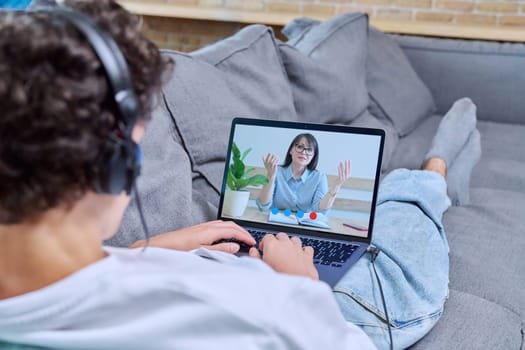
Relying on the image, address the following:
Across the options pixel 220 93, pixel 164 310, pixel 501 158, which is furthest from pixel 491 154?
pixel 164 310

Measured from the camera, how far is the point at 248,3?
3570mm

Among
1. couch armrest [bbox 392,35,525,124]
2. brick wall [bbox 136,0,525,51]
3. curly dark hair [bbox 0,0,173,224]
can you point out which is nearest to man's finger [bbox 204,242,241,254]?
curly dark hair [bbox 0,0,173,224]

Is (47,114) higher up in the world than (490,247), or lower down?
higher up

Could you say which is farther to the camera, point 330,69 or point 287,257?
point 330,69

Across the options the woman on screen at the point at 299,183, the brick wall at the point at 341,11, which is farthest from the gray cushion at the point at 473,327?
the brick wall at the point at 341,11

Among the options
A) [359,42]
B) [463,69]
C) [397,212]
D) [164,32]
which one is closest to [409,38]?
[463,69]

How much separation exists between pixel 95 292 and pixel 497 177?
171 cm

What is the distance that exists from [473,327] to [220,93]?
2.41 ft

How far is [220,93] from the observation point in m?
1.54

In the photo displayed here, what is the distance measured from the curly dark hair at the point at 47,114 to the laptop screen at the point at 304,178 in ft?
2.20

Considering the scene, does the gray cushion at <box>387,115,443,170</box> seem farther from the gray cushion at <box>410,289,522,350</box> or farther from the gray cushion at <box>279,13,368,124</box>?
the gray cushion at <box>410,289,522,350</box>

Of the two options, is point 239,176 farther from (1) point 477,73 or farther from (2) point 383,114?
(1) point 477,73

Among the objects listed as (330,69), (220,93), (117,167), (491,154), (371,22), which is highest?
(117,167)

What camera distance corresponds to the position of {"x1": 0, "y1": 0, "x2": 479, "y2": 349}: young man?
0.60 metres
